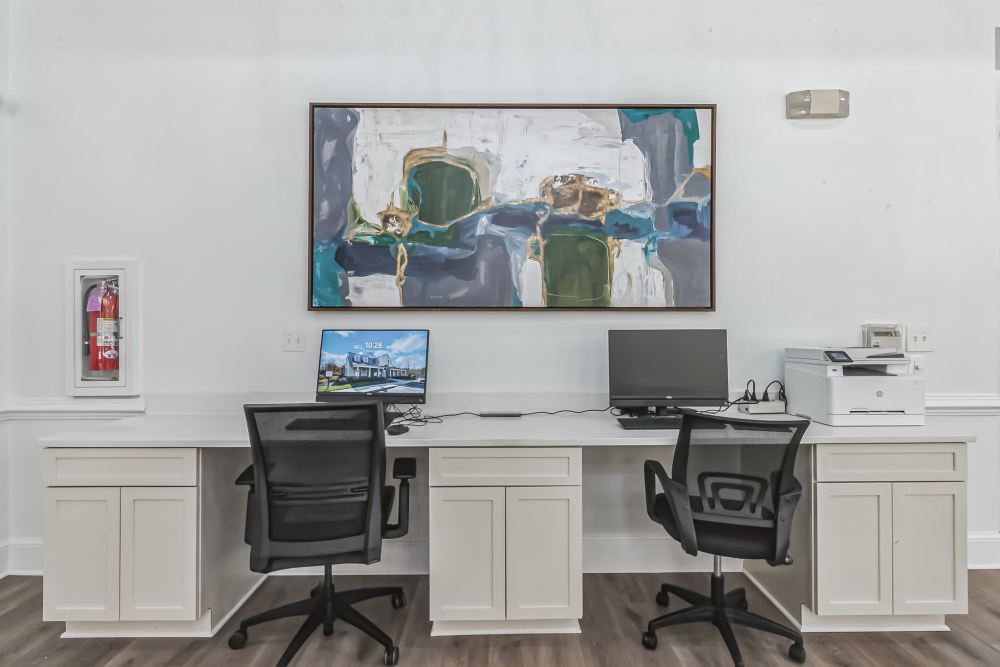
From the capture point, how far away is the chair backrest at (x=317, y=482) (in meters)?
1.86

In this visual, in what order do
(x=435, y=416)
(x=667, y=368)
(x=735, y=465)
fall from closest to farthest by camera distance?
1. (x=735, y=465)
2. (x=667, y=368)
3. (x=435, y=416)

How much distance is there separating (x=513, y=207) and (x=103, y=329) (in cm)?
231

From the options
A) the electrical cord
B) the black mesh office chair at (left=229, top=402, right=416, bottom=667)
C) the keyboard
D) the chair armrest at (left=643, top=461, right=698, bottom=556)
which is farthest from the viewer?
the electrical cord

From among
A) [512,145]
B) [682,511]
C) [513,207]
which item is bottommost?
[682,511]

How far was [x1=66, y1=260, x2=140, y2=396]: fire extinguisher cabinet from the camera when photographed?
275cm

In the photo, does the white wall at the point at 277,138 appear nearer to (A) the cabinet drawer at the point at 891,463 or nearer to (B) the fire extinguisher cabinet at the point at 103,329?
(B) the fire extinguisher cabinet at the point at 103,329

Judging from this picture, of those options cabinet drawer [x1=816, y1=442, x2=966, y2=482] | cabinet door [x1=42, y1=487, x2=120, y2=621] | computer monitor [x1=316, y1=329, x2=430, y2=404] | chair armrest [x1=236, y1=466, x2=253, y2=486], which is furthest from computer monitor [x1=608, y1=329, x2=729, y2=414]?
cabinet door [x1=42, y1=487, x2=120, y2=621]

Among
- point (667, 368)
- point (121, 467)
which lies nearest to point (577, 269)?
point (667, 368)

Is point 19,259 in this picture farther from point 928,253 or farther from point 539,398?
point 928,253

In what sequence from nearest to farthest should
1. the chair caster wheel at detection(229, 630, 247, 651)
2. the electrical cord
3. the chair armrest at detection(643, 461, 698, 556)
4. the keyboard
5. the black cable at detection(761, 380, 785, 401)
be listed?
the chair armrest at detection(643, 461, 698, 556) → the chair caster wheel at detection(229, 630, 247, 651) → the keyboard → the electrical cord → the black cable at detection(761, 380, 785, 401)

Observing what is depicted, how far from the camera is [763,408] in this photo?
266cm

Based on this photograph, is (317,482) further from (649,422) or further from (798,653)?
(798,653)

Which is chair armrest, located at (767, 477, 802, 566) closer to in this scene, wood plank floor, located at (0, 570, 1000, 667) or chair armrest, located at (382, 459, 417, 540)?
wood plank floor, located at (0, 570, 1000, 667)

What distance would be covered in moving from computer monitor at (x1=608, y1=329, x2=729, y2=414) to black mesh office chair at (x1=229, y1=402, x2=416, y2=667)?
1281mm
